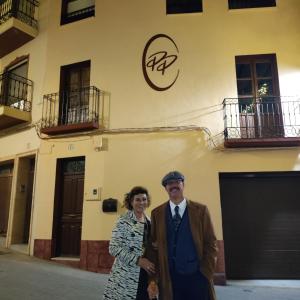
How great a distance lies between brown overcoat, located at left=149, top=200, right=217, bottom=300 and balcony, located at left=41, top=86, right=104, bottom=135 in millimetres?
5237

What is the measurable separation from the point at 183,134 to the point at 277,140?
6.77 feet

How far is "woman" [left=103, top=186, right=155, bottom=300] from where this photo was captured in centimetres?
287

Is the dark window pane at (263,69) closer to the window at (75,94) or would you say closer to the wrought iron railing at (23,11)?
the window at (75,94)

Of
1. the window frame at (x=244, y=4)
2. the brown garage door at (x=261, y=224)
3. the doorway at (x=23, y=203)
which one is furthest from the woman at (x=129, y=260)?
the window frame at (x=244, y=4)

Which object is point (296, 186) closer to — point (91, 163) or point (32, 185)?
point (91, 163)

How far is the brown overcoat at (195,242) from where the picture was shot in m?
2.69

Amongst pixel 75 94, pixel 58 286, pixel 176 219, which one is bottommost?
pixel 58 286

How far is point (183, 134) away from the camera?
297 inches

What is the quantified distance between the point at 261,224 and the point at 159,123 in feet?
10.9

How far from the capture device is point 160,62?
8062mm

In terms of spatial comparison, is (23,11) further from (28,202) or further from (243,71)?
(243,71)

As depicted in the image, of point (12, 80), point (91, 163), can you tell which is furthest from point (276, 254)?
point (12, 80)

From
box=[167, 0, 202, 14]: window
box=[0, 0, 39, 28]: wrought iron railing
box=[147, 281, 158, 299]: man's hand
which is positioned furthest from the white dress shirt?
box=[0, 0, 39, 28]: wrought iron railing

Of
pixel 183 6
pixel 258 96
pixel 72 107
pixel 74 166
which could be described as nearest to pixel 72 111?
pixel 72 107
